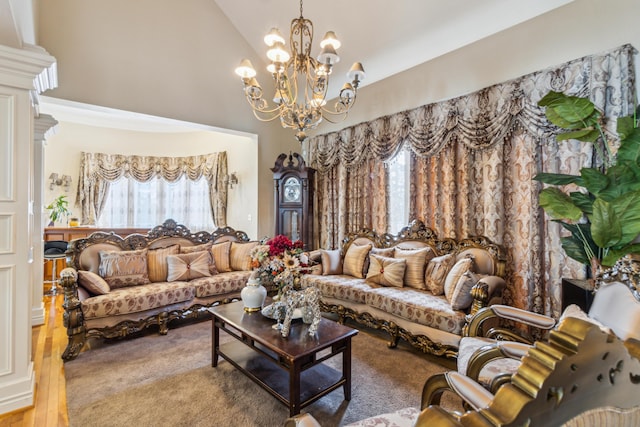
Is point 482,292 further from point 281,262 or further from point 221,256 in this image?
point 221,256

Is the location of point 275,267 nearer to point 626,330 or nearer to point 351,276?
point 351,276

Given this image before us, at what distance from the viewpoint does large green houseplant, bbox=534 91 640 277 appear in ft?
6.81

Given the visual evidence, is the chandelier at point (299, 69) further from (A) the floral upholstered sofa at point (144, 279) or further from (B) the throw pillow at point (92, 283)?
(B) the throw pillow at point (92, 283)

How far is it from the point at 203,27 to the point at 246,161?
2255mm

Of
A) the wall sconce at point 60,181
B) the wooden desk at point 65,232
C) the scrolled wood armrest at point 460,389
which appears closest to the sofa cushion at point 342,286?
the scrolled wood armrest at point 460,389

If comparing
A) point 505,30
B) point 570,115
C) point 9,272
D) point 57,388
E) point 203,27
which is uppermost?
point 203,27

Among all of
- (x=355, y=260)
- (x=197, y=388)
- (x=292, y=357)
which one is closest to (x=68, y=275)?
(x=197, y=388)

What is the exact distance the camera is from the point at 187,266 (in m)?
3.91

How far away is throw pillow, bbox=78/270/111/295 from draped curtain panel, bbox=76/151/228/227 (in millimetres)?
3309

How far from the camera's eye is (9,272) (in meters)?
2.08

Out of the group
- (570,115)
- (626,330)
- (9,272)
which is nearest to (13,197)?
(9,272)

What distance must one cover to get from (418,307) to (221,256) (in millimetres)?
2795

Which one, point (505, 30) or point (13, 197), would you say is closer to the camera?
point (13, 197)

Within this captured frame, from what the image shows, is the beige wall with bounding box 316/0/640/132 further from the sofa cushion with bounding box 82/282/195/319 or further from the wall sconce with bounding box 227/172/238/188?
the sofa cushion with bounding box 82/282/195/319
